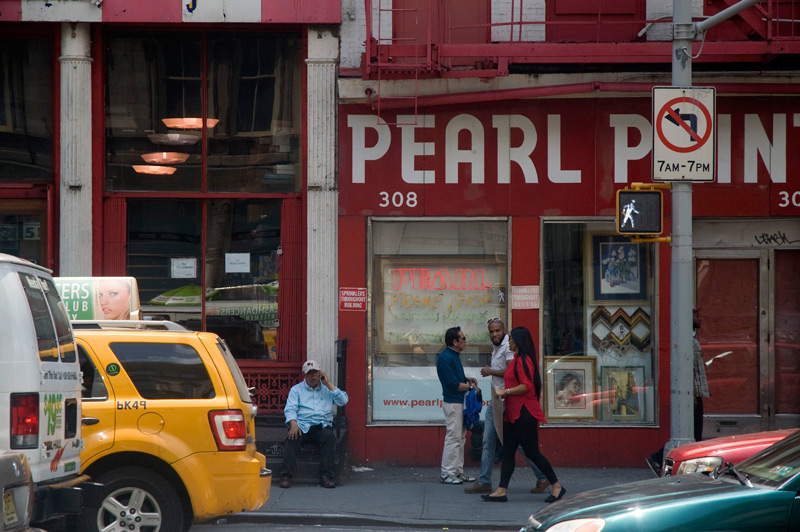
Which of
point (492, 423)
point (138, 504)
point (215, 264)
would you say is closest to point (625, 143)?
point (492, 423)

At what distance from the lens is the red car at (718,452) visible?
24.7 feet

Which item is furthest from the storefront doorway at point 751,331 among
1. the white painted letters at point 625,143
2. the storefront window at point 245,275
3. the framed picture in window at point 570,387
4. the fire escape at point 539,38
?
the storefront window at point 245,275

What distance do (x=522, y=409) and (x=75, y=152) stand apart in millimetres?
6777

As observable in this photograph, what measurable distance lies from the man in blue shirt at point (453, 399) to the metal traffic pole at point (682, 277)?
258 centimetres

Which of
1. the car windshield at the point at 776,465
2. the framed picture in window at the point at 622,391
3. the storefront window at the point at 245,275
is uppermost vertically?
the storefront window at the point at 245,275

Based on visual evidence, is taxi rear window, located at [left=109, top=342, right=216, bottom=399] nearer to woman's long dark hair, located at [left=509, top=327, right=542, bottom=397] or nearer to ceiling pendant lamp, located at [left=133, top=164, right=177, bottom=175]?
woman's long dark hair, located at [left=509, top=327, right=542, bottom=397]

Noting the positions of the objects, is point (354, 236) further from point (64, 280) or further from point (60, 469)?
point (60, 469)

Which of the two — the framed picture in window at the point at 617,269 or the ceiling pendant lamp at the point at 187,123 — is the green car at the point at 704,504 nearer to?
the framed picture in window at the point at 617,269

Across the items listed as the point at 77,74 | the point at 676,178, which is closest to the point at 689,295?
the point at 676,178

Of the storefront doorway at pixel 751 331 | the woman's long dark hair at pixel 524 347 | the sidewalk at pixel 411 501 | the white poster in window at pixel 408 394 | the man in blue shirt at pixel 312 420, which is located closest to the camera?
the sidewalk at pixel 411 501

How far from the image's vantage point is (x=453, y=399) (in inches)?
444

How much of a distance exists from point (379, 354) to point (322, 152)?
278 cm

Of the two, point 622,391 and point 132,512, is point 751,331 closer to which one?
point 622,391

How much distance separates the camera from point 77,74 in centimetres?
1253
